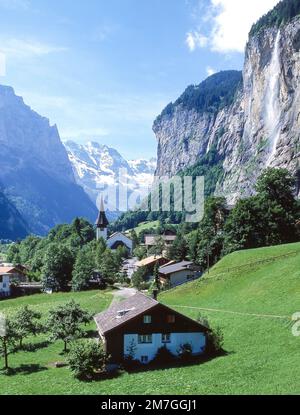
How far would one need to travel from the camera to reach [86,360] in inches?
1753

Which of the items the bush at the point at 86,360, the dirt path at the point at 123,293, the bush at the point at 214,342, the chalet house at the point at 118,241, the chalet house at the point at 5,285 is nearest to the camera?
the bush at the point at 86,360

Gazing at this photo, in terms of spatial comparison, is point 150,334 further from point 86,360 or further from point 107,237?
point 107,237

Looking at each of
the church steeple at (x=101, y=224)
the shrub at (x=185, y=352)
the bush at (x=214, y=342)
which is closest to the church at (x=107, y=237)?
the church steeple at (x=101, y=224)

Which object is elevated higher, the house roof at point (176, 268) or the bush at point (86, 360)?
the house roof at point (176, 268)

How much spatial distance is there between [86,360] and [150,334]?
7529 mm

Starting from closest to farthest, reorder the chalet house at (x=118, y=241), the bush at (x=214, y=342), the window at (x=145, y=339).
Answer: the bush at (x=214, y=342)
the window at (x=145, y=339)
the chalet house at (x=118, y=241)

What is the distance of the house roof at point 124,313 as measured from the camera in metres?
49.5

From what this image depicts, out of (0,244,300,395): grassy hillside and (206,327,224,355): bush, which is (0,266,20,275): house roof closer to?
(0,244,300,395): grassy hillside

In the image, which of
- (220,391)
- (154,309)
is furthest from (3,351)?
(220,391)

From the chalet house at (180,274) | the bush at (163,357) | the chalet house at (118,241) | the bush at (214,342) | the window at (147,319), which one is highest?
the chalet house at (118,241)

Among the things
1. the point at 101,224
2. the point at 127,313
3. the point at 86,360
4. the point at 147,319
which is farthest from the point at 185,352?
the point at 101,224

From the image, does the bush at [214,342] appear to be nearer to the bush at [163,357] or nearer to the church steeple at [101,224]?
the bush at [163,357]

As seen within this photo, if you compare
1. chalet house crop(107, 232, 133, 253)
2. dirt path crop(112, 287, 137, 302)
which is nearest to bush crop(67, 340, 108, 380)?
dirt path crop(112, 287, 137, 302)

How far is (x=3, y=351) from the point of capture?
54.3 m
